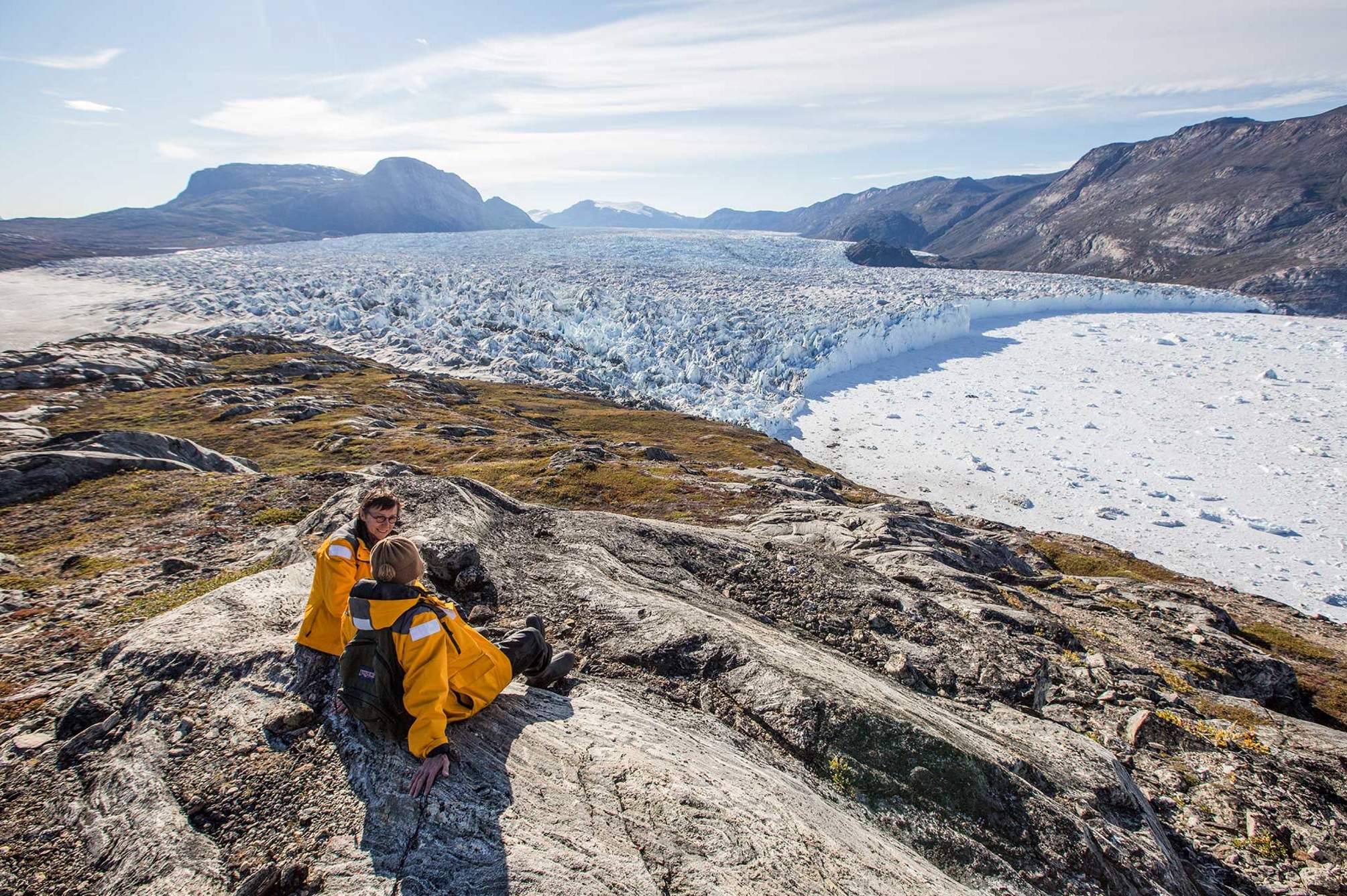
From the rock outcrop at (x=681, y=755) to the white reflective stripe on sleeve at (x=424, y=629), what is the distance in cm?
126

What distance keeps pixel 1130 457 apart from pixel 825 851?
47.0 metres

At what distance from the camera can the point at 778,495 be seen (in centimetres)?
2136

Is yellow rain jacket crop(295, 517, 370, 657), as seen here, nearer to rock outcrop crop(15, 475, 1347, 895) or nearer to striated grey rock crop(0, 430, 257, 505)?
rock outcrop crop(15, 475, 1347, 895)

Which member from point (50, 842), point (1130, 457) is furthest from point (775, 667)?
point (1130, 457)

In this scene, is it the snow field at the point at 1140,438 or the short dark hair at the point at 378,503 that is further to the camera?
the snow field at the point at 1140,438

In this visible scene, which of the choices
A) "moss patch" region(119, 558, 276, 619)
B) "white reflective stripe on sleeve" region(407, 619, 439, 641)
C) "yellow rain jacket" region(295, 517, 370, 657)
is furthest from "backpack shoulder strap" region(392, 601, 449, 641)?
"moss patch" region(119, 558, 276, 619)

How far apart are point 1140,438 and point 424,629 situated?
5287cm

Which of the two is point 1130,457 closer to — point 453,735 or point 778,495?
point 778,495

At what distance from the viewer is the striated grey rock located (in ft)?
52.2

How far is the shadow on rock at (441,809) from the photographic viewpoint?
435 centimetres

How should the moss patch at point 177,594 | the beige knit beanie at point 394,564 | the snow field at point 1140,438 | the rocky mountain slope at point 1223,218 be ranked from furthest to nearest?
the rocky mountain slope at point 1223,218 → the snow field at point 1140,438 → the moss patch at point 177,594 → the beige knit beanie at point 394,564

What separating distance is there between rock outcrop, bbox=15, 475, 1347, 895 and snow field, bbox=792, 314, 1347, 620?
1092 inches

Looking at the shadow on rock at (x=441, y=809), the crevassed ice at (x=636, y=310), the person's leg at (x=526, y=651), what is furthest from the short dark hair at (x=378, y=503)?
the crevassed ice at (x=636, y=310)

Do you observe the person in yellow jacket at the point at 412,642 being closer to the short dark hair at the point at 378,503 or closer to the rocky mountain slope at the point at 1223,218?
the short dark hair at the point at 378,503
